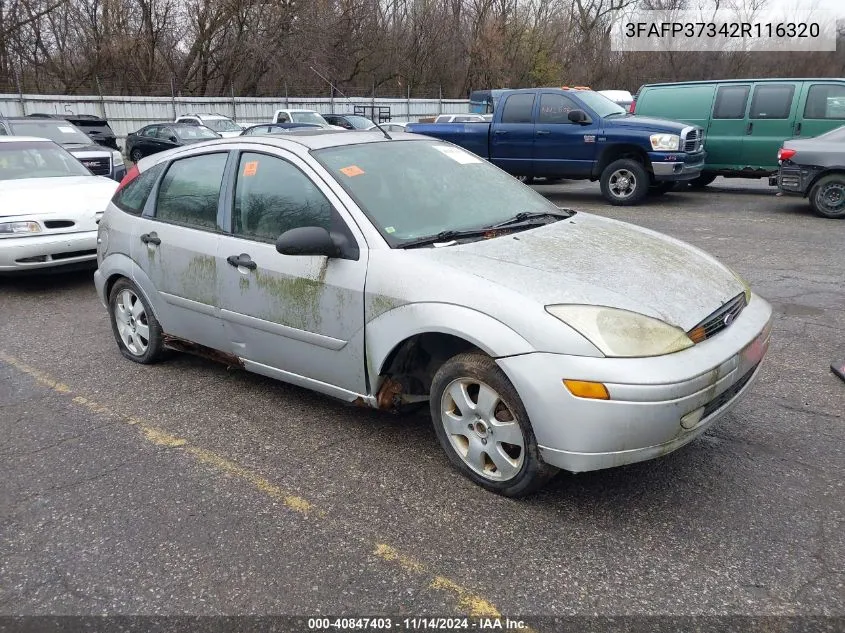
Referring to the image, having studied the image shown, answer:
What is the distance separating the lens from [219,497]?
3.23 metres

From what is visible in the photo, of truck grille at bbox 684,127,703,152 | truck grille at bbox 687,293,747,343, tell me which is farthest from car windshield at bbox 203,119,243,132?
truck grille at bbox 687,293,747,343

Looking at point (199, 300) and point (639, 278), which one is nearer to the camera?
point (639, 278)

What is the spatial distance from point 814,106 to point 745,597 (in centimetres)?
1173

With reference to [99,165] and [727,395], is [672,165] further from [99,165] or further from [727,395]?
[99,165]

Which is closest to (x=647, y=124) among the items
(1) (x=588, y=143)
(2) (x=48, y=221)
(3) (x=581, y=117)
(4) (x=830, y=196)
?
(1) (x=588, y=143)

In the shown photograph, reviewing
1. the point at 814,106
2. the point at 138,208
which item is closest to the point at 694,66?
the point at 814,106

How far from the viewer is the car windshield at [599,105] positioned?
12.2m

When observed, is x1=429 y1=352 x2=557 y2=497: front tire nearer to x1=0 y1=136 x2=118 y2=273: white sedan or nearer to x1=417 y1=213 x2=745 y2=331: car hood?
x1=417 y1=213 x2=745 y2=331: car hood

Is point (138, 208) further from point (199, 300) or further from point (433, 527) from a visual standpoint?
point (433, 527)

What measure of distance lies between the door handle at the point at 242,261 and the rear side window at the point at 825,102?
1132 cm

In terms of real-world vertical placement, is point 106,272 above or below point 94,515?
above

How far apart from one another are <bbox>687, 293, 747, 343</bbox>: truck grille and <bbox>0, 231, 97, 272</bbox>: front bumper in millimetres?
6206

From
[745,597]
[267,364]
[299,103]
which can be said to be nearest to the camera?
[745,597]

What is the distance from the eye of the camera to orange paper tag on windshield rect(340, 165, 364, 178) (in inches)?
148
